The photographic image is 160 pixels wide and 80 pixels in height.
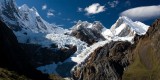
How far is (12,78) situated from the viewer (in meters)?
188

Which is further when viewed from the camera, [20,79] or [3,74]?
[20,79]

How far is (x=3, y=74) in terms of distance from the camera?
185750 millimetres

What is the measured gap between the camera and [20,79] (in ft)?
653

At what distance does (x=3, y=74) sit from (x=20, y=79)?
1449cm

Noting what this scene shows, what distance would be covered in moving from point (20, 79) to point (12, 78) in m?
11.6

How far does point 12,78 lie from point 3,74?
159 inches
